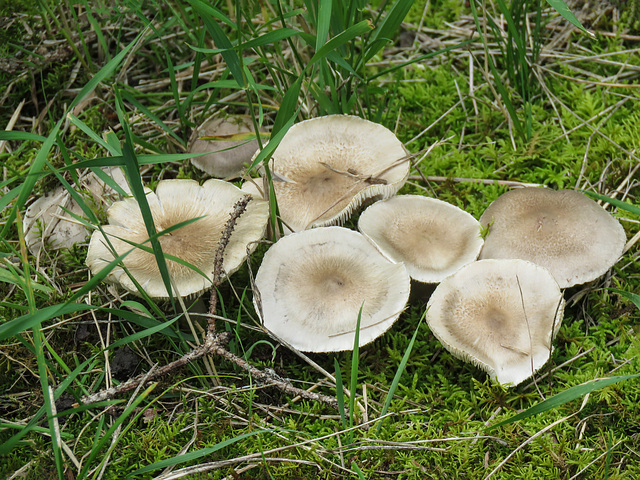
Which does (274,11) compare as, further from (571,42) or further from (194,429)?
(194,429)

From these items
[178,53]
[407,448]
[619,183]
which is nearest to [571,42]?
[619,183]

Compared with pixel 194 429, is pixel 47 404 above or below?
above

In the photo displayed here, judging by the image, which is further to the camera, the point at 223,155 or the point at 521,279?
the point at 223,155

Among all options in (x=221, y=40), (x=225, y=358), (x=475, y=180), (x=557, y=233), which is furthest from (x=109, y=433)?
(x=475, y=180)

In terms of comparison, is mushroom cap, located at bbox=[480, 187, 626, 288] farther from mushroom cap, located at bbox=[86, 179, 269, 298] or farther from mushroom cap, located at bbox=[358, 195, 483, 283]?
mushroom cap, located at bbox=[86, 179, 269, 298]

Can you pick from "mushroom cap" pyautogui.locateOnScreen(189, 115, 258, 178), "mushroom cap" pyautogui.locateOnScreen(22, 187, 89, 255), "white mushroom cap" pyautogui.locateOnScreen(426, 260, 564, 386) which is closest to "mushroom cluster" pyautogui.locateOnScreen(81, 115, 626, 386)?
"white mushroom cap" pyautogui.locateOnScreen(426, 260, 564, 386)

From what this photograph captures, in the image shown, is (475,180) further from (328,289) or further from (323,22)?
(323,22)
